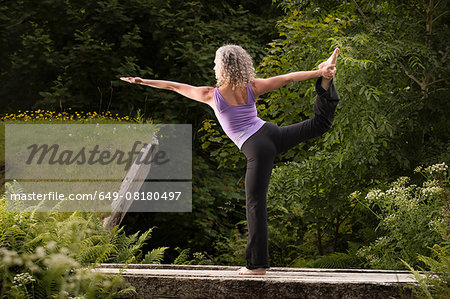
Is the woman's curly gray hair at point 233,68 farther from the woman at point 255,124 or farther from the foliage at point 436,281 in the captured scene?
the foliage at point 436,281

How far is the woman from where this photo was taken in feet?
12.9

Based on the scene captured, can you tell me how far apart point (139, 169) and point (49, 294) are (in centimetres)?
578

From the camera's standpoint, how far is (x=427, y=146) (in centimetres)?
791

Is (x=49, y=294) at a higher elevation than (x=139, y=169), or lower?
higher

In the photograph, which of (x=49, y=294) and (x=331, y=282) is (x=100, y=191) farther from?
(x=331, y=282)

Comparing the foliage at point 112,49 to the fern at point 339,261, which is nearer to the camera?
the fern at point 339,261

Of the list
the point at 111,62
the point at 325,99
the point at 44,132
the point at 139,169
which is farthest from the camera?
the point at 111,62

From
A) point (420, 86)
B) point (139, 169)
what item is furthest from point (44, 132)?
point (420, 86)

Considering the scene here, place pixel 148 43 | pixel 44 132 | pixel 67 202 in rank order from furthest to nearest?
pixel 148 43 → pixel 44 132 → pixel 67 202

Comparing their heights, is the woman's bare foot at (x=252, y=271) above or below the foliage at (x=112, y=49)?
below

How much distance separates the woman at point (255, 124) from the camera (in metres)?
3.93

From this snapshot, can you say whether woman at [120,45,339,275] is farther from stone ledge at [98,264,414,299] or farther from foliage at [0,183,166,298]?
foliage at [0,183,166,298]

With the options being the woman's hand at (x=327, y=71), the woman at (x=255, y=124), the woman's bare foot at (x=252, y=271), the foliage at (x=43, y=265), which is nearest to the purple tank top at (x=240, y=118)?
the woman at (x=255, y=124)

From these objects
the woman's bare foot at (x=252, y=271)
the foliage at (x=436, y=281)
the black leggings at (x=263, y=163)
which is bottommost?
the woman's bare foot at (x=252, y=271)
